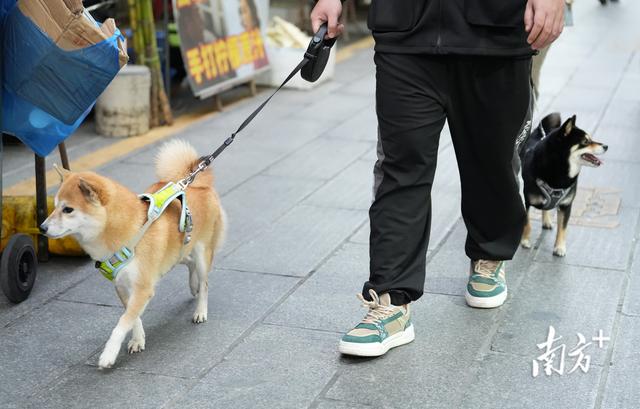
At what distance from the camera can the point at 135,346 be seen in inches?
160

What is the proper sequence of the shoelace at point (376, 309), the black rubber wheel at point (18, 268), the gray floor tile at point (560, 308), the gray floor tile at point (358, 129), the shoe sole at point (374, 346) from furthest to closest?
the gray floor tile at point (358, 129)
the black rubber wheel at point (18, 268)
the gray floor tile at point (560, 308)
the shoelace at point (376, 309)
the shoe sole at point (374, 346)

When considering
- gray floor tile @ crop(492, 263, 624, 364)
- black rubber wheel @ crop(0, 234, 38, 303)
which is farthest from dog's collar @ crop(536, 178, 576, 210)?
black rubber wheel @ crop(0, 234, 38, 303)

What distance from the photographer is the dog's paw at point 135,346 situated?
406 centimetres

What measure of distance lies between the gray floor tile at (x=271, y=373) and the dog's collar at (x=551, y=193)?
1.67 meters

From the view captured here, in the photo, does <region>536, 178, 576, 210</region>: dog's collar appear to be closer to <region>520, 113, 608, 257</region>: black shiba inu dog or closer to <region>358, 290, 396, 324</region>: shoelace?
<region>520, 113, 608, 257</region>: black shiba inu dog

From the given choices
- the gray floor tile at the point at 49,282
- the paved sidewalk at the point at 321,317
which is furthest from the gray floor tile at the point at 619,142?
the gray floor tile at the point at 49,282

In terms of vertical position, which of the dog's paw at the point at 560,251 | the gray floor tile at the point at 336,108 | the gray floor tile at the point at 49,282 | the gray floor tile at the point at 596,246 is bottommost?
the gray floor tile at the point at 336,108

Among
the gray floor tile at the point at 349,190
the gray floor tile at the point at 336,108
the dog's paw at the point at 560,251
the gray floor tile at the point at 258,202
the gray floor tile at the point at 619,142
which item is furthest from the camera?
the gray floor tile at the point at 336,108

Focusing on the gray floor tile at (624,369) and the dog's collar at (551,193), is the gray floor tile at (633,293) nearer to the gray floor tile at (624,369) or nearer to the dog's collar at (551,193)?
the gray floor tile at (624,369)

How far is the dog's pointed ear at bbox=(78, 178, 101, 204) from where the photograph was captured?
3758 mm

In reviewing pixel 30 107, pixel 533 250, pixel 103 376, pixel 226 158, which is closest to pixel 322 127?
pixel 226 158

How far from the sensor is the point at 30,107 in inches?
180

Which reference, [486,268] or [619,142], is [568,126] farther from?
[619,142]

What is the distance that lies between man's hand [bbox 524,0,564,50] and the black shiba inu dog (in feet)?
5.09
